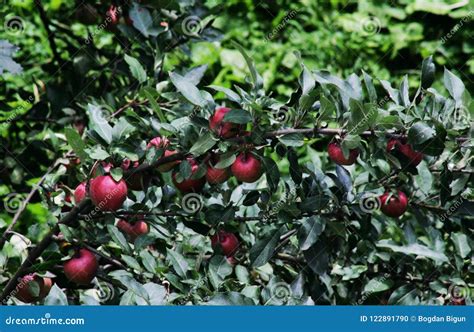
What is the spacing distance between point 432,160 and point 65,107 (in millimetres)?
1136

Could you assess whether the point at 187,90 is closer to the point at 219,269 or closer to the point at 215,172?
the point at 215,172

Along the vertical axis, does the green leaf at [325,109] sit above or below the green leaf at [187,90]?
below

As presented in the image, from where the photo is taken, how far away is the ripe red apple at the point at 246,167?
1.39 metres

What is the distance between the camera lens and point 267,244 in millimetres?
1499

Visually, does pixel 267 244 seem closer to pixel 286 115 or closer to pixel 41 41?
pixel 286 115

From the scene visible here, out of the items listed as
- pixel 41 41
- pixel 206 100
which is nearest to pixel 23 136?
pixel 41 41
